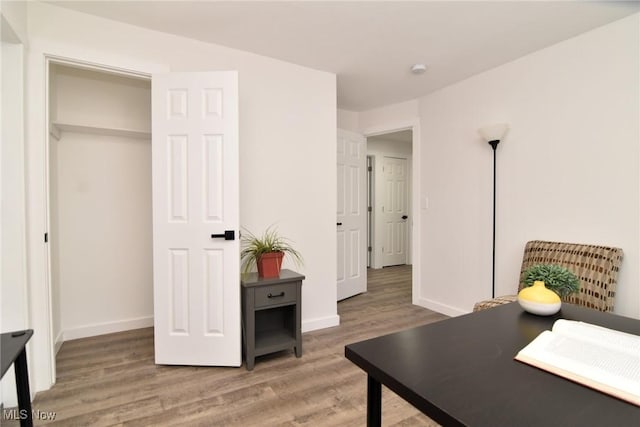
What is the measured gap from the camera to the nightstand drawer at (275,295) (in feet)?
7.68

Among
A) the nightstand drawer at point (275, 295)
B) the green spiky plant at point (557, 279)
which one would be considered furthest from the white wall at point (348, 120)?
the green spiky plant at point (557, 279)

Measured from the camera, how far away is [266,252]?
2.48 metres

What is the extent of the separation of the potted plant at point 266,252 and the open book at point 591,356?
1.83 m

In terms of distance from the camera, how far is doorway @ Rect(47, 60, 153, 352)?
9.03 ft

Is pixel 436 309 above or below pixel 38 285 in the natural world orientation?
below

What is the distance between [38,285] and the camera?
199 centimetres

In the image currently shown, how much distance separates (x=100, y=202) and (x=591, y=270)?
13.1 feet

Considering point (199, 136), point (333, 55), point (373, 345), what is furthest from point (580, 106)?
point (199, 136)

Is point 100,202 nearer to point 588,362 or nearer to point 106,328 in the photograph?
point 106,328

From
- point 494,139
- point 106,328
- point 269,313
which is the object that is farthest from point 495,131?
point 106,328

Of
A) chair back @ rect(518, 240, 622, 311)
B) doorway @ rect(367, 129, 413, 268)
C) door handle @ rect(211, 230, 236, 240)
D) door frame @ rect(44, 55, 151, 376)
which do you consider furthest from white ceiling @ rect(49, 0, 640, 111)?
A: doorway @ rect(367, 129, 413, 268)

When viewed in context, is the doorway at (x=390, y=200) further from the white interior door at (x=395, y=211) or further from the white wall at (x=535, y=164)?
the white wall at (x=535, y=164)

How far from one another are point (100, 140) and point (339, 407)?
2.98 m

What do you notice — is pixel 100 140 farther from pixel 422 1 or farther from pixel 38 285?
pixel 422 1
